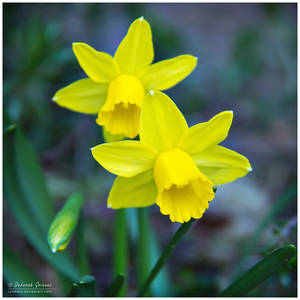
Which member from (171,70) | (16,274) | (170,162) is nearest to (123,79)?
(171,70)

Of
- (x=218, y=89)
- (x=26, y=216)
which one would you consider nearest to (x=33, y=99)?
(x=26, y=216)

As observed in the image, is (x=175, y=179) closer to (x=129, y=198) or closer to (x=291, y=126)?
(x=129, y=198)

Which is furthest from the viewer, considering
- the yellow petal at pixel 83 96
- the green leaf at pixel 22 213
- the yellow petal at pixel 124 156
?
the green leaf at pixel 22 213

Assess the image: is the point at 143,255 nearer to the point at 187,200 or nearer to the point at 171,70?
the point at 187,200

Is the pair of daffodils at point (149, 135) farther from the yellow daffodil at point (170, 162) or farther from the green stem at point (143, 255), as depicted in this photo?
the green stem at point (143, 255)

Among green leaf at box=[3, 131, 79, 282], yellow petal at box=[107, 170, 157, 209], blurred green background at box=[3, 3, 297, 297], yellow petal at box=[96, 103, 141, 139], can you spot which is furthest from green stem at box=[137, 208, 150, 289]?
yellow petal at box=[96, 103, 141, 139]

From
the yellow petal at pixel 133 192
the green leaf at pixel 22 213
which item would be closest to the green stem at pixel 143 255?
the green leaf at pixel 22 213
